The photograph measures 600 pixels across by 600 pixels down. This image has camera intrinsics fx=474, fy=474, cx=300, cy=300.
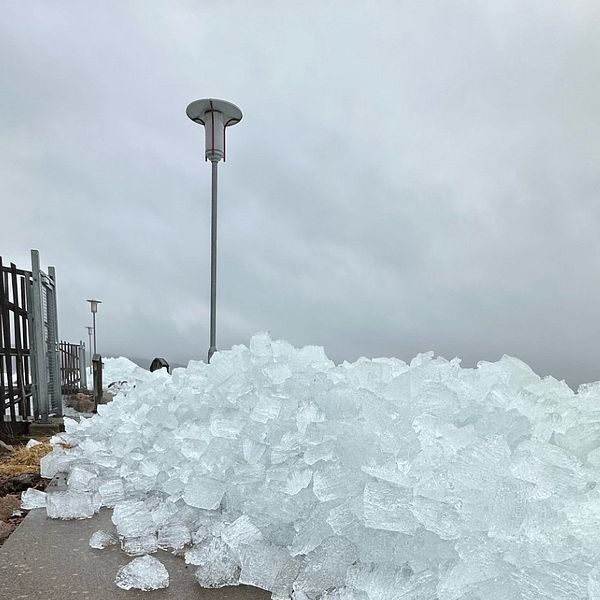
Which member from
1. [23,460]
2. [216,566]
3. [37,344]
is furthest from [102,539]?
[37,344]

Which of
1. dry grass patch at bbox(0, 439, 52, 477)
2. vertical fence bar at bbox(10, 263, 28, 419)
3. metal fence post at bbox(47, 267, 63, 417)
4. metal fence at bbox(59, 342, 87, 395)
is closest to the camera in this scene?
dry grass patch at bbox(0, 439, 52, 477)

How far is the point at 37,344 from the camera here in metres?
5.21

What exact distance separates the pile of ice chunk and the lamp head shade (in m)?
3.09

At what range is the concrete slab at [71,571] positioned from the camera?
1520mm

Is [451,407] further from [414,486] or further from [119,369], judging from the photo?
[119,369]

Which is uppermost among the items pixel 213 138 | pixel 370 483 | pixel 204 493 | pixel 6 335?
pixel 213 138

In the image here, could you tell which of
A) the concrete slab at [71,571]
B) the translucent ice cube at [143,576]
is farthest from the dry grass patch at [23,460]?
the translucent ice cube at [143,576]

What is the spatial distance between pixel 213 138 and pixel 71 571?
440 centimetres

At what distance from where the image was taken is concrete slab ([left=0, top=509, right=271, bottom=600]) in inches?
59.8

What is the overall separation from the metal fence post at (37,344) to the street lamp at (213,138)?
6.36ft

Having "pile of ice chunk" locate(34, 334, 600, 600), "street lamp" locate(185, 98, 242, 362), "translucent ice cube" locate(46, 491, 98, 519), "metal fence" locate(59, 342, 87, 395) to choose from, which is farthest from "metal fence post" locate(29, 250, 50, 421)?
"metal fence" locate(59, 342, 87, 395)

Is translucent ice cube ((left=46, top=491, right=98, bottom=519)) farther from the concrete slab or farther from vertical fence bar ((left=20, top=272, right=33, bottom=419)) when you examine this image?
vertical fence bar ((left=20, top=272, right=33, bottom=419))

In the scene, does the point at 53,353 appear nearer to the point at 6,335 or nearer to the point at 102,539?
the point at 6,335

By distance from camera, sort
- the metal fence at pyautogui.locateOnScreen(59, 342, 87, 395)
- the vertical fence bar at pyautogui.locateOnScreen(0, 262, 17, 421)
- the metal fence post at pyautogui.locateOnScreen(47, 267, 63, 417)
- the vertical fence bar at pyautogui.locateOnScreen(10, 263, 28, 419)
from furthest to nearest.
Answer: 1. the metal fence at pyautogui.locateOnScreen(59, 342, 87, 395)
2. the metal fence post at pyautogui.locateOnScreen(47, 267, 63, 417)
3. the vertical fence bar at pyautogui.locateOnScreen(10, 263, 28, 419)
4. the vertical fence bar at pyautogui.locateOnScreen(0, 262, 17, 421)
